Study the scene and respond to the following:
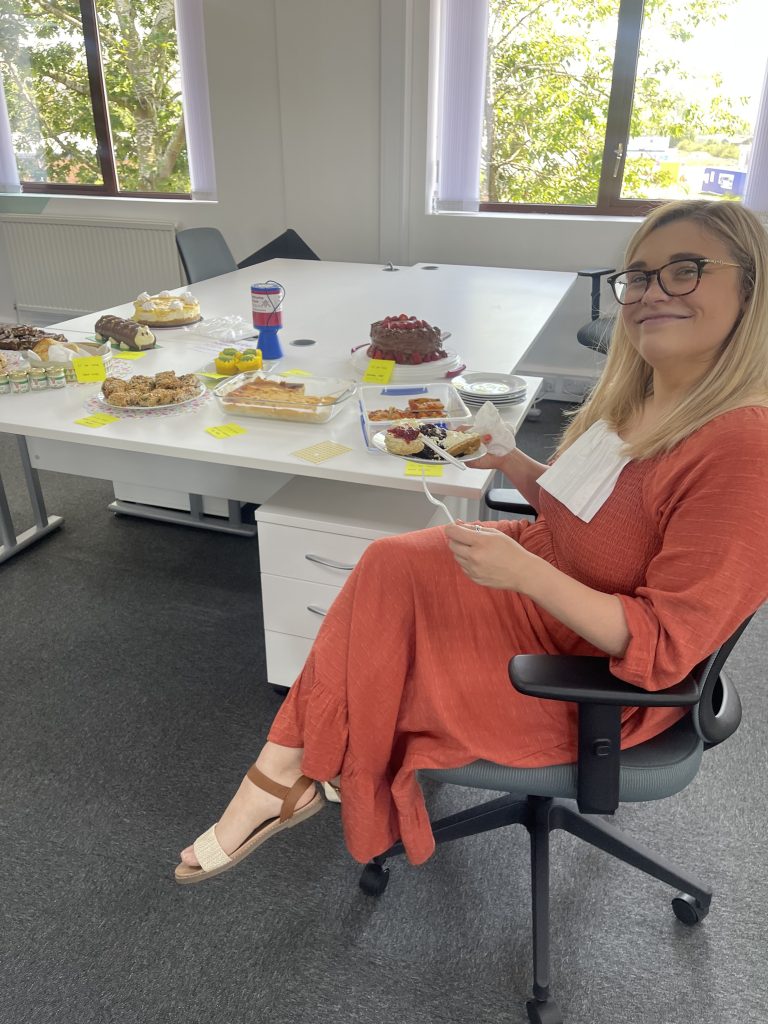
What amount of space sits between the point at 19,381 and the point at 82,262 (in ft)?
11.9

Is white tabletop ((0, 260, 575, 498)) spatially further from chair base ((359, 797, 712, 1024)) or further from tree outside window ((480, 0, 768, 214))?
tree outside window ((480, 0, 768, 214))

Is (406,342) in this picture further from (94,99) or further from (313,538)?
(94,99)

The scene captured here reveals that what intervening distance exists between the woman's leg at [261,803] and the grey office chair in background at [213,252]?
256cm

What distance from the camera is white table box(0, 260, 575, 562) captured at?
1574 millimetres

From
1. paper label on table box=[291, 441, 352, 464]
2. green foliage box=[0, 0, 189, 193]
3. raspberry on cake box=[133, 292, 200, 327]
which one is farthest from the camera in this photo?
green foliage box=[0, 0, 189, 193]

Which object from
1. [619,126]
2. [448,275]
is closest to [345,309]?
[448,275]

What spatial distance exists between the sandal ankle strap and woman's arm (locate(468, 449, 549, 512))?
656mm

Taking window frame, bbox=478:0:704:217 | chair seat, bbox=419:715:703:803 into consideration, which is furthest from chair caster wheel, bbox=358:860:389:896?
window frame, bbox=478:0:704:217

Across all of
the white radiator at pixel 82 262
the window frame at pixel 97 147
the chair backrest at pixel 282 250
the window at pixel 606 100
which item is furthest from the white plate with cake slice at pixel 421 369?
the window frame at pixel 97 147

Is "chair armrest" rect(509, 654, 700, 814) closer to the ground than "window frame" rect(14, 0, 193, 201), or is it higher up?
closer to the ground

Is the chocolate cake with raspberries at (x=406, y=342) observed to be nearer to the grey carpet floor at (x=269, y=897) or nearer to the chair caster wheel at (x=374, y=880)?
the grey carpet floor at (x=269, y=897)

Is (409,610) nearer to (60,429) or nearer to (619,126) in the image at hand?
(60,429)

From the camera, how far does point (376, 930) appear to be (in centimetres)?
136

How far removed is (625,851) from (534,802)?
0.19 meters
